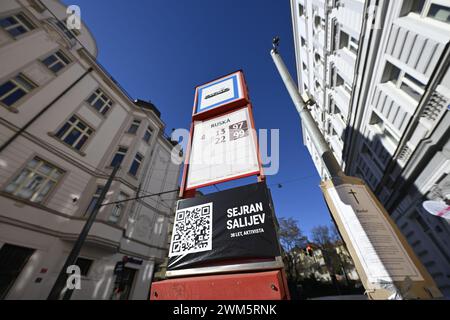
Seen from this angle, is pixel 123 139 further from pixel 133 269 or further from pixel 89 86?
pixel 133 269

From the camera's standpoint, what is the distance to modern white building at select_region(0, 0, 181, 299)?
29.2 ft

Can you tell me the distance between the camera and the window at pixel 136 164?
15361mm

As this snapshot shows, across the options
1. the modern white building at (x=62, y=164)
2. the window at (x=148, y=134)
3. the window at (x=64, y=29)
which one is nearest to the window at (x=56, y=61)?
the modern white building at (x=62, y=164)

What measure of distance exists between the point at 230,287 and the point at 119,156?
1532 cm

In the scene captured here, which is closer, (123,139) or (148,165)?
(123,139)

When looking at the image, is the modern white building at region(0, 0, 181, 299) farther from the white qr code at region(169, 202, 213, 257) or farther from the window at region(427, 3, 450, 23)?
the window at region(427, 3, 450, 23)

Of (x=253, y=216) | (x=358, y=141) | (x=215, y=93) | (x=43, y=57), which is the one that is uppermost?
(x=43, y=57)

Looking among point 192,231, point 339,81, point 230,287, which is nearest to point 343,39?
point 339,81

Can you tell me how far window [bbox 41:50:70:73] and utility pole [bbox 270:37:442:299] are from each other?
1776 cm

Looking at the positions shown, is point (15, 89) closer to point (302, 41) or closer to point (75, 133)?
point (75, 133)

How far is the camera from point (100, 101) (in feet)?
50.0
